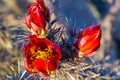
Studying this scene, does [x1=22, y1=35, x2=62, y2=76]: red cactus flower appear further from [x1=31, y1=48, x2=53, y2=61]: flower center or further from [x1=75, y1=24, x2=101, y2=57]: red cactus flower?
[x1=75, y1=24, x2=101, y2=57]: red cactus flower

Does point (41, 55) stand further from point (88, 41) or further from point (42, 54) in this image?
point (88, 41)

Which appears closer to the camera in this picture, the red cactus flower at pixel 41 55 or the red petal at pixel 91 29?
the red cactus flower at pixel 41 55

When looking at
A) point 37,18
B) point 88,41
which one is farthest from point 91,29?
point 37,18

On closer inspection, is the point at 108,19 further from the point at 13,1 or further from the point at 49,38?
the point at 49,38

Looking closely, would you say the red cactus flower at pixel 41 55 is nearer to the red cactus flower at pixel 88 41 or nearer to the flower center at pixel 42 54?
the flower center at pixel 42 54

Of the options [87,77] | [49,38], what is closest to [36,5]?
[49,38]

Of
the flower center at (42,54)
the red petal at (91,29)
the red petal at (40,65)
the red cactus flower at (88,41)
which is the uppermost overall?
the red petal at (91,29)

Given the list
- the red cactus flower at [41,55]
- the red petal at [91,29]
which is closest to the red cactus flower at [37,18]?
the red cactus flower at [41,55]
